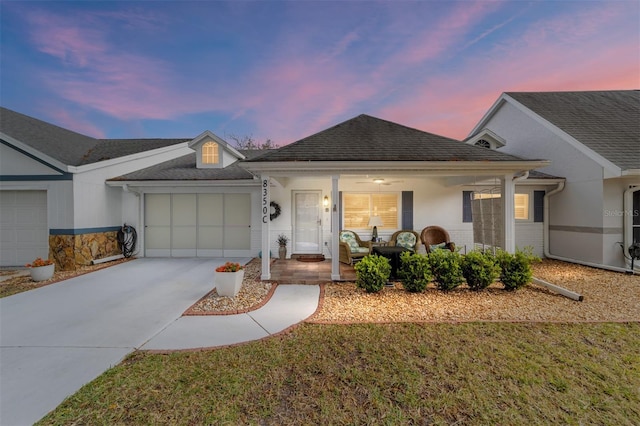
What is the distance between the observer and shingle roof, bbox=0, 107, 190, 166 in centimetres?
848

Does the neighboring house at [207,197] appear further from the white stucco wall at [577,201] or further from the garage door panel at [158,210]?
the white stucco wall at [577,201]

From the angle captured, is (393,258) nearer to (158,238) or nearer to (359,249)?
(359,249)

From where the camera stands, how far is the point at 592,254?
816 cm

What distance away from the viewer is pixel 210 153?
10.7 m

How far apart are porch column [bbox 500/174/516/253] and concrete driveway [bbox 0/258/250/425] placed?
23.9ft

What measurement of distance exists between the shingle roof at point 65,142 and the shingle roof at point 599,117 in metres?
15.7

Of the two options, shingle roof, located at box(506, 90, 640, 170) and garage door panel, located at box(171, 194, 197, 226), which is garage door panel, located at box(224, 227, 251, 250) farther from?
shingle roof, located at box(506, 90, 640, 170)

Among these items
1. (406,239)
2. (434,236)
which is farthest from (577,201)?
(406,239)

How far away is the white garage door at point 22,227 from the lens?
828 cm

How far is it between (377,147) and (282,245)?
4719 mm

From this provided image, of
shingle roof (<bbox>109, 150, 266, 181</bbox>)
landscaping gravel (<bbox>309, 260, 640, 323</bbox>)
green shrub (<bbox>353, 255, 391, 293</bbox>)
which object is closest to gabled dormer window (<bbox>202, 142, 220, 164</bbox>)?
shingle roof (<bbox>109, 150, 266, 181</bbox>)

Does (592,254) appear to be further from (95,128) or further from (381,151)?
(95,128)

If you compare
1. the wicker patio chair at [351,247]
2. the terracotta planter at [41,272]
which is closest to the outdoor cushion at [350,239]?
the wicker patio chair at [351,247]

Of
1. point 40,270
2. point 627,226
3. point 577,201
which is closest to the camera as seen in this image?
point 40,270
